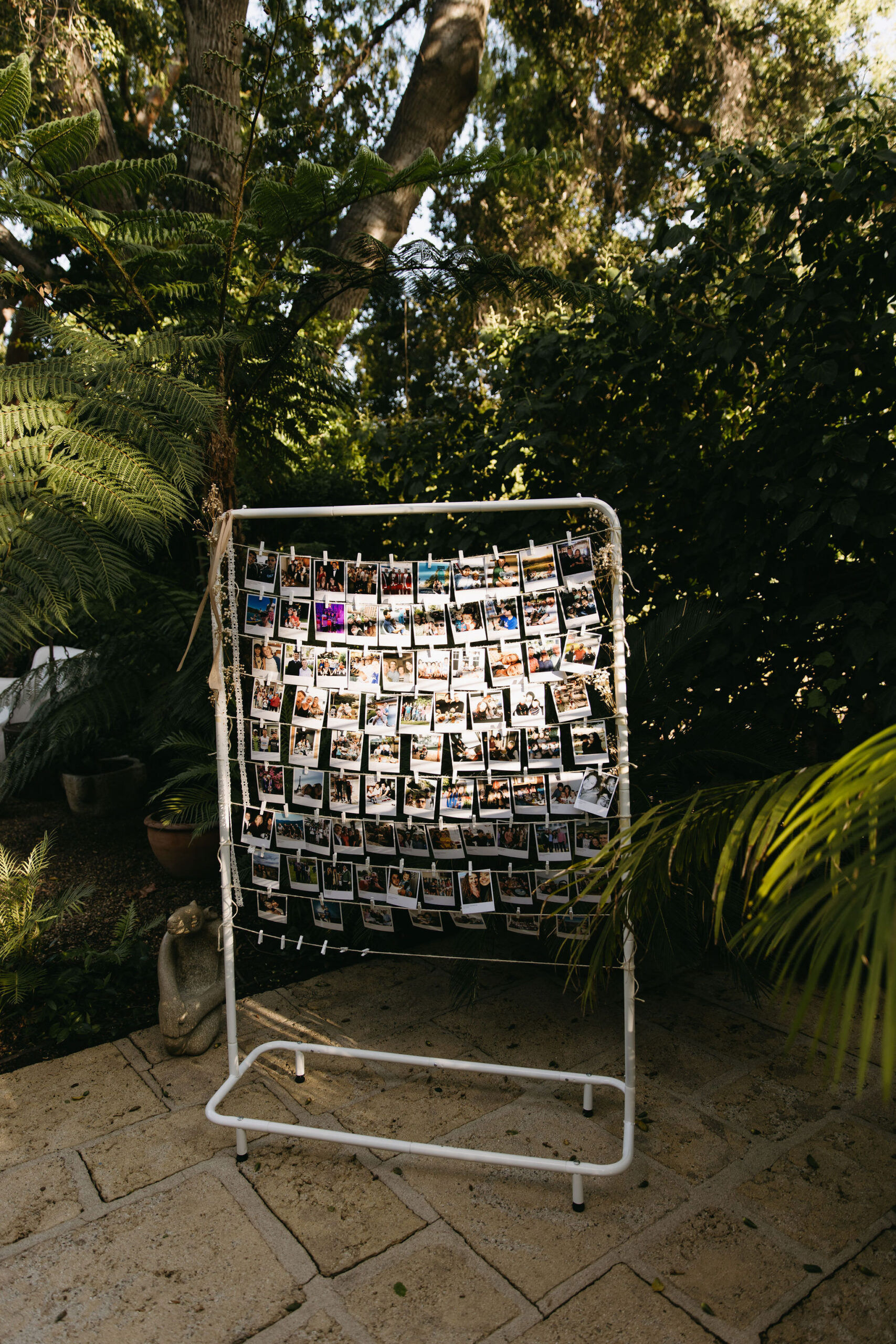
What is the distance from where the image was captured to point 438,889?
223 centimetres

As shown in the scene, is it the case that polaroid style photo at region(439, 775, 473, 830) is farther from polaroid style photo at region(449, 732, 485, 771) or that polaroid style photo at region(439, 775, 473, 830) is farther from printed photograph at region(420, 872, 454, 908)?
printed photograph at region(420, 872, 454, 908)

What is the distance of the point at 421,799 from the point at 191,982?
1.07m

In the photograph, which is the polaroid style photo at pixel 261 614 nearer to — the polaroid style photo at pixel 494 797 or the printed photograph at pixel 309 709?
the printed photograph at pixel 309 709

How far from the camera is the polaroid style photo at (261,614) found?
87.1 inches

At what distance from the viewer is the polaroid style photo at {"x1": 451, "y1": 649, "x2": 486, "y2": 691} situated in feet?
7.07

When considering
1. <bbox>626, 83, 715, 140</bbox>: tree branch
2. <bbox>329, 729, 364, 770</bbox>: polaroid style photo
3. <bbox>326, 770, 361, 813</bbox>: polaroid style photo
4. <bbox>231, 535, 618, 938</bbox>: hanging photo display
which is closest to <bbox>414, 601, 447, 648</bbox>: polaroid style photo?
<bbox>231, 535, 618, 938</bbox>: hanging photo display

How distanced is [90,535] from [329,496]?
9.11ft

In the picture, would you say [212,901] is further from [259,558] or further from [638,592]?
[638,592]

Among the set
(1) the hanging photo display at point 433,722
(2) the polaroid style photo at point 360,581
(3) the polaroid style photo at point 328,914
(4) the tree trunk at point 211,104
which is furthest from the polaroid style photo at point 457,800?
(4) the tree trunk at point 211,104

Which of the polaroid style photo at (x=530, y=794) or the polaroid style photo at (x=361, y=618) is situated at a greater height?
the polaroid style photo at (x=361, y=618)

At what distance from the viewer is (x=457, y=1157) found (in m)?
1.94

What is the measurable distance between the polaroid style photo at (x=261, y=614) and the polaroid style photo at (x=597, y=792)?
0.96 meters

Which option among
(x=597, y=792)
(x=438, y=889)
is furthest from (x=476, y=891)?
(x=597, y=792)

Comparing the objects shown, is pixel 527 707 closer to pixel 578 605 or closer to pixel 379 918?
pixel 578 605
